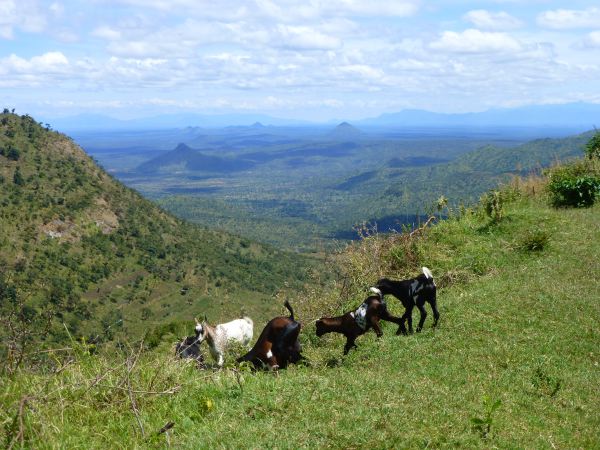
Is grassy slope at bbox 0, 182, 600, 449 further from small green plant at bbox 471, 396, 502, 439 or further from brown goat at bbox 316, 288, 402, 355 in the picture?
brown goat at bbox 316, 288, 402, 355

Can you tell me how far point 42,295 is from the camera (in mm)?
52531

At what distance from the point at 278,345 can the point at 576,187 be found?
12.0 m

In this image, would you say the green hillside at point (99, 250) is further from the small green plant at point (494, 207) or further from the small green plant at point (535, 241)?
the small green plant at point (535, 241)

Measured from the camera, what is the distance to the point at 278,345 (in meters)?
6.61

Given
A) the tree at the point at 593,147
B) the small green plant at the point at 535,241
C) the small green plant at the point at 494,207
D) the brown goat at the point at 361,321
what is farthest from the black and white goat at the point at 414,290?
the tree at the point at 593,147

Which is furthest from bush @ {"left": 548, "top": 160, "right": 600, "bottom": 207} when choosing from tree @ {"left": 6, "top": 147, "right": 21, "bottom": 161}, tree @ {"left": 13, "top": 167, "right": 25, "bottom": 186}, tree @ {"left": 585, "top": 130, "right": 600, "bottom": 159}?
tree @ {"left": 6, "top": 147, "right": 21, "bottom": 161}

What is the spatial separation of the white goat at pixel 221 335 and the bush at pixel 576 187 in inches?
445

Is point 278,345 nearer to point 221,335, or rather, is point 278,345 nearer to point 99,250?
point 221,335

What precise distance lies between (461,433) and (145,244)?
7540 cm

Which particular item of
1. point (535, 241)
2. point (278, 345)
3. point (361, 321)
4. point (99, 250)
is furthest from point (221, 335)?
point (99, 250)

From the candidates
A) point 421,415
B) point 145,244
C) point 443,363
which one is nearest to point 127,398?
point 421,415

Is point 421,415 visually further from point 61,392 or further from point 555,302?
point 555,302

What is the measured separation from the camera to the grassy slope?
4535mm

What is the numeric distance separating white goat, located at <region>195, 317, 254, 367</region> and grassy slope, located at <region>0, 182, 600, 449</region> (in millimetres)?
798
